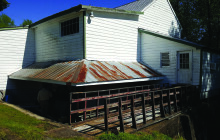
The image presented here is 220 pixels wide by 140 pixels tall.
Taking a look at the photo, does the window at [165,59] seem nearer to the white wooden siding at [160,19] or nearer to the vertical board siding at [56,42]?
the white wooden siding at [160,19]

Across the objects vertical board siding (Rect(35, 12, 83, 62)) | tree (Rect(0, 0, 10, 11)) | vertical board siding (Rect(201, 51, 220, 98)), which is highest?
tree (Rect(0, 0, 10, 11))

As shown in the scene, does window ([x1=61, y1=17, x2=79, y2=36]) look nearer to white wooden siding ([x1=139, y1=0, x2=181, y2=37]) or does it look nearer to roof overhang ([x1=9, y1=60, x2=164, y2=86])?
roof overhang ([x1=9, y1=60, x2=164, y2=86])

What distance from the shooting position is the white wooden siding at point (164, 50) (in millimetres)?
11541

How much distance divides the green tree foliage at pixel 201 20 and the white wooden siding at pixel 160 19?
4.59m

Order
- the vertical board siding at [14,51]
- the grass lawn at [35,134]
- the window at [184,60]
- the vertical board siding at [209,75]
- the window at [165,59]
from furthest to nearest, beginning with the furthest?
the vertical board siding at [14,51]
the window at [165,59]
the window at [184,60]
the vertical board siding at [209,75]
the grass lawn at [35,134]

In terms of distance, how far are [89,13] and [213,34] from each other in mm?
17003

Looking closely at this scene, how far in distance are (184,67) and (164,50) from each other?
182 centimetres

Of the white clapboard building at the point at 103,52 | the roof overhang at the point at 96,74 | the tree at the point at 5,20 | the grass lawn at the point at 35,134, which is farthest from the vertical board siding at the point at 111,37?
the tree at the point at 5,20

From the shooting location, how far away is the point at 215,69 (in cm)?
1286

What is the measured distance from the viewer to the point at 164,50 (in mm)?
13031

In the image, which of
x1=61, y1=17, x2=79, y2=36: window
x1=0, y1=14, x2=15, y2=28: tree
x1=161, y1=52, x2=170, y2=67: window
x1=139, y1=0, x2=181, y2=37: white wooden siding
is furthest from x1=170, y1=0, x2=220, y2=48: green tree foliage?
x1=0, y1=14, x2=15, y2=28: tree

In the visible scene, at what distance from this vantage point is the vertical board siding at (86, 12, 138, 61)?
37.0ft

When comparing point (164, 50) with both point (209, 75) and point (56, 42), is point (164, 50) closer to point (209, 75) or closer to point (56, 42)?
point (209, 75)

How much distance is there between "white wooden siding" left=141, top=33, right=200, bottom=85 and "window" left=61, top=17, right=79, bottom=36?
5.22 m
